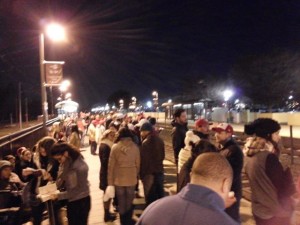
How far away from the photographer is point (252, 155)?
424 centimetres

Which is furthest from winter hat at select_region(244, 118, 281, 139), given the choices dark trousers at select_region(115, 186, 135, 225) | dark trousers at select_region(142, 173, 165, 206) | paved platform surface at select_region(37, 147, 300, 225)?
paved platform surface at select_region(37, 147, 300, 225)

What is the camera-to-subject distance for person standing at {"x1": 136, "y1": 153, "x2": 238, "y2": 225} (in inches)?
77.3

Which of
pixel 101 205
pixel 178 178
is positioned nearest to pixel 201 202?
pixel 178 178

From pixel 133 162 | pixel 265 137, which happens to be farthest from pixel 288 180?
pixel 133 162

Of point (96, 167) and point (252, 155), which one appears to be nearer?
point (252, 155)

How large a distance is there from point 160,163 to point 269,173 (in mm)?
3197

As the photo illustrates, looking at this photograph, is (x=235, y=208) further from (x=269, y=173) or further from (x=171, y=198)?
(x=171, y=198)

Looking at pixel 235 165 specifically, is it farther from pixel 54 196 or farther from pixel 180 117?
pixel 180 117

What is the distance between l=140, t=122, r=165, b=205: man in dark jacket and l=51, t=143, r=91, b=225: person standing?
1716mm

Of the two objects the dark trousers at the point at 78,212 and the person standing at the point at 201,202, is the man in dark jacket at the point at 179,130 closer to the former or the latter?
the dark trousers at the point at 78,212

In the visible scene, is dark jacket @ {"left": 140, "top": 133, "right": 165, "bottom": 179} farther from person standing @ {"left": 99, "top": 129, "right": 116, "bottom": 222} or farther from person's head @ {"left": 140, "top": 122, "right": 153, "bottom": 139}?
person standing @ {"left": 99, "top": 129, "right": 116, "bottom": 222}

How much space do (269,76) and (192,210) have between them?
57.5m

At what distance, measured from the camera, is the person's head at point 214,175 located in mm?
2113

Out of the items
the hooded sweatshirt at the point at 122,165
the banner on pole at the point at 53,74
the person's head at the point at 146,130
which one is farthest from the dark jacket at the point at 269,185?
the banner on pole at the point at 53,74
